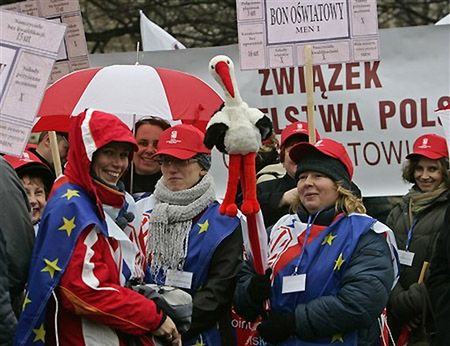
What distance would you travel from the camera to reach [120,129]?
5477mm

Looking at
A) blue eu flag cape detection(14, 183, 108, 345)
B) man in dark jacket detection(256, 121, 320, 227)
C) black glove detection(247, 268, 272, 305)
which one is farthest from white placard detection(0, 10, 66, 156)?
man in dark jacket detection(256, 121, 320, 227)

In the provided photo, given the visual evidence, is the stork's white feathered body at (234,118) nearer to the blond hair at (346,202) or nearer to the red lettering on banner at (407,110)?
the blond hair at (346,202)

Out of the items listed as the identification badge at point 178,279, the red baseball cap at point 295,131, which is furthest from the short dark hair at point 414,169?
the identification badge at point 178,279

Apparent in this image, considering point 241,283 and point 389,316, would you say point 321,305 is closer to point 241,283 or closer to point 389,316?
point 241,283

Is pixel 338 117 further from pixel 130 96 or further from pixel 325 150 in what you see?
pixel 325 150

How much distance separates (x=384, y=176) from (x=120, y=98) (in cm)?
250

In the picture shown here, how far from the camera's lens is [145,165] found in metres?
7.55

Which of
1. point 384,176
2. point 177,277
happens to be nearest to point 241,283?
point 177,277

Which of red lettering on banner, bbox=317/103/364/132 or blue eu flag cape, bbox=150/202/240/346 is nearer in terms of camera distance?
blue eu flag cape, bbox=150/202/240/346

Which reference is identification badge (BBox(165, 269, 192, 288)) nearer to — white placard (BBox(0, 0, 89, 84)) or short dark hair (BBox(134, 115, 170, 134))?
short dark hair (BBox(134, 115, 170, 134))

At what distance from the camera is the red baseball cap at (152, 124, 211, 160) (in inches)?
A: 250

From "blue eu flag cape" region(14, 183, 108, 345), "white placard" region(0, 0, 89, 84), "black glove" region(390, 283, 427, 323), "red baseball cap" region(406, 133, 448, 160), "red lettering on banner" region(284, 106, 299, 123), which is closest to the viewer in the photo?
"blue eu flag cape" region(14, 183, 108, 345)

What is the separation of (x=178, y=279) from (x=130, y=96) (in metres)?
1.56

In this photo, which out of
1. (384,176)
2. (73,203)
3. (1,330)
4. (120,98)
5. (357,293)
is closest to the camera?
Result: (1,330)
